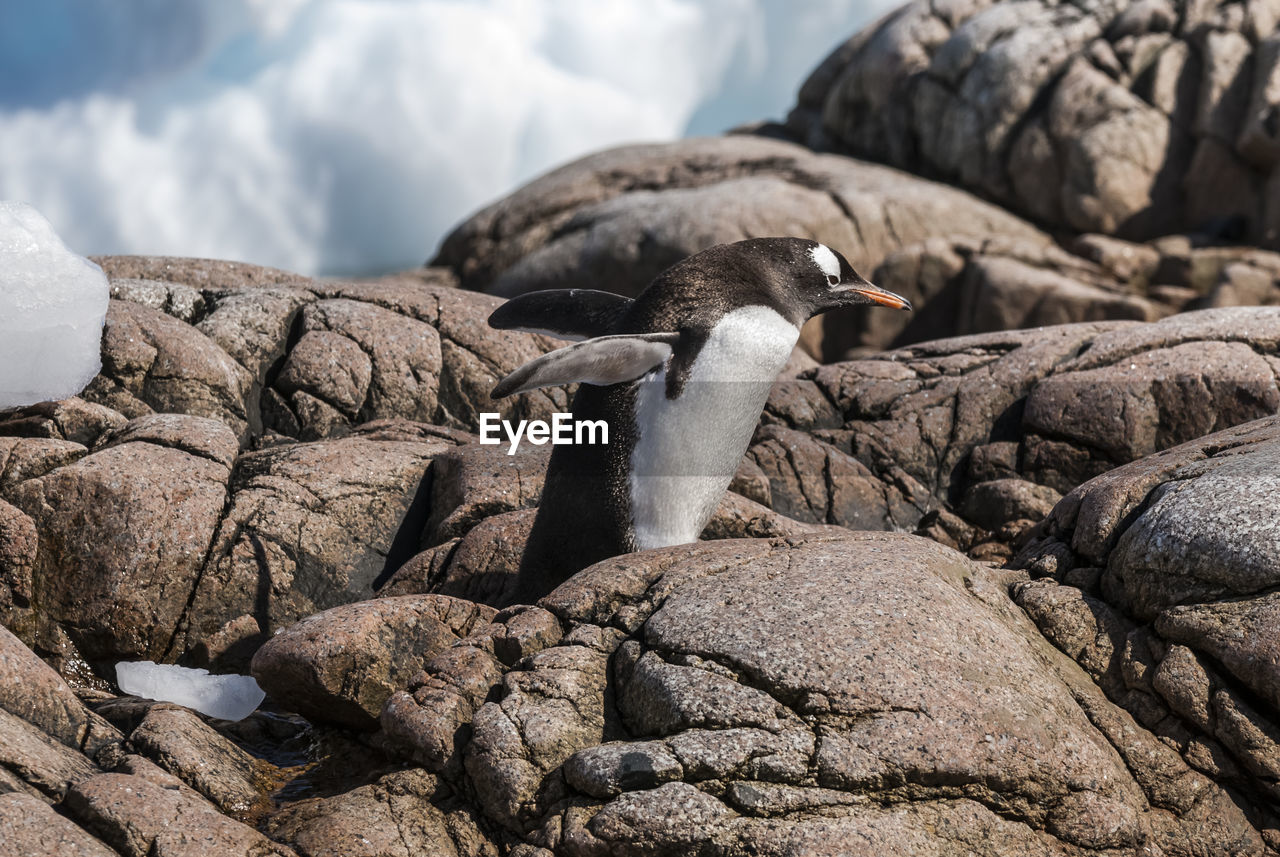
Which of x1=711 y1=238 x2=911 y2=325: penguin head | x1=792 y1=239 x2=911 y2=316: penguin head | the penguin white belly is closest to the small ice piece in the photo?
the penguin white belly

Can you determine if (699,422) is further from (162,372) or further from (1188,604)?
(162,372)

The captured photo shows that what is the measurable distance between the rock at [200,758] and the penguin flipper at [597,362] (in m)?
1.69

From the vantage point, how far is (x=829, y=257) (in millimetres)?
5809

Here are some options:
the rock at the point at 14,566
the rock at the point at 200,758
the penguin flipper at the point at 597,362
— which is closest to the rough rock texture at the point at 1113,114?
the penguin flipper at the point at 597,362

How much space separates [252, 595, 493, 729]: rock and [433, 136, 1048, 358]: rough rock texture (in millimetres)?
10974

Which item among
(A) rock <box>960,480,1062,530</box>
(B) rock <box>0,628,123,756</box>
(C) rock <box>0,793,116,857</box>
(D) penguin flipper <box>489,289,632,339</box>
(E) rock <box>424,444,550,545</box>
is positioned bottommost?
(C) rock <box>0,793,116,857</box>

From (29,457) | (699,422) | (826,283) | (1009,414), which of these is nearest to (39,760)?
(29,457)

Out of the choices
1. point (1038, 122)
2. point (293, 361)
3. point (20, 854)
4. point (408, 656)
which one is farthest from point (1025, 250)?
point (20, 854)

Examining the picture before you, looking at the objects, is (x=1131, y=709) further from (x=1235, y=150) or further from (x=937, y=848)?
(x=1235, y=150)

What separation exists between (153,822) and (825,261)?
3.79 meters

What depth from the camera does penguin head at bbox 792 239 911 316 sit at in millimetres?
Answer: 5742

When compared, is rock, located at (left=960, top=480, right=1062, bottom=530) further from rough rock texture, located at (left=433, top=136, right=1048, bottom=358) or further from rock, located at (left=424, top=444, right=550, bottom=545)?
rough rock texture, located at (left=433, top=136, right=1048, bottom=358)

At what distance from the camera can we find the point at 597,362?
5.18 m

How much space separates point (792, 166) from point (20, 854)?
52.4ft
